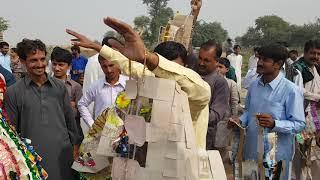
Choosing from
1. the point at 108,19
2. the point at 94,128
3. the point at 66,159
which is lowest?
the point at 66,159

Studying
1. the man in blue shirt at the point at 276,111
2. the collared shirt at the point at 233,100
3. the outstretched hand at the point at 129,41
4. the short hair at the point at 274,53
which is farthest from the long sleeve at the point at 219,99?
the outstretched hand at the point at 129,41

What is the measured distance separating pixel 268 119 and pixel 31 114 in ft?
6.27

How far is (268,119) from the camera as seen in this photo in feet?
12.6

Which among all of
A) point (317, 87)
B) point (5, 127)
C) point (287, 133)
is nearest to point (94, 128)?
point (5, 127)

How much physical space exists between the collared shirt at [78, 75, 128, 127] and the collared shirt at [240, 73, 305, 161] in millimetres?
1262

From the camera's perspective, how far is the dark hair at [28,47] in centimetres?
337

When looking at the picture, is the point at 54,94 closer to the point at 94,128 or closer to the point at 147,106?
the point at 94,128

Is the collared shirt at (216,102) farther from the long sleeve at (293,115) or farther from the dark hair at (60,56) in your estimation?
the dark hair at (60,56)

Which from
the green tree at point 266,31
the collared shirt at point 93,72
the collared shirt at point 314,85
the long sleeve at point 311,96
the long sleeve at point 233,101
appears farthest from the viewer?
the green tree at point 266,31

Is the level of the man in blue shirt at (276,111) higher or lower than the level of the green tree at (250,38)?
lower

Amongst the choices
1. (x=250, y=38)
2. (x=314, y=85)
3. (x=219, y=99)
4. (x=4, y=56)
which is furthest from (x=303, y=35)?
(x=219, y=99)

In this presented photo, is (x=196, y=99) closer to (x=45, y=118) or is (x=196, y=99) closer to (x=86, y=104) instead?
(x=45, y=118)

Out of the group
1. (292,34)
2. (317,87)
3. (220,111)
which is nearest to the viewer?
(220,111)

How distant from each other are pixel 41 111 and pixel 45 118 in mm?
60
